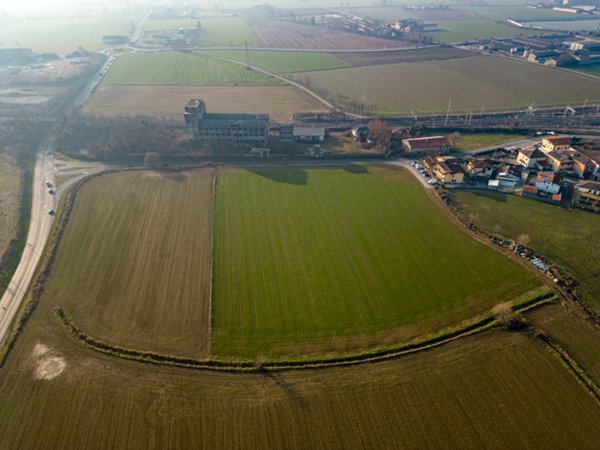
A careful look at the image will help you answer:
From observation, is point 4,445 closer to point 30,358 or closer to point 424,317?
point 30,358

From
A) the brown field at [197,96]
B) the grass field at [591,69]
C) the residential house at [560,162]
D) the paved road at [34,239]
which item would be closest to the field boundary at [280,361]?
the paved road at [34,239]

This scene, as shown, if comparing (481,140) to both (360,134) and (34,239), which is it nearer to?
(360,134)

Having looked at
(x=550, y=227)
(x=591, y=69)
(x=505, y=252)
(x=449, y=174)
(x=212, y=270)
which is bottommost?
(x=212, y=270)

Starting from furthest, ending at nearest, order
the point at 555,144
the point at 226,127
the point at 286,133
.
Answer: the point at 286,133
the point at 226,127
the point at 555,144

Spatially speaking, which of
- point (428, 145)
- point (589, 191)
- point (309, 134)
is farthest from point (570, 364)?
point (309, 134)

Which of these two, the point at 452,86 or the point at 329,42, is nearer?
the point at 452,86

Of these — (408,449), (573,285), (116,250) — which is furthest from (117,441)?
(573,285)

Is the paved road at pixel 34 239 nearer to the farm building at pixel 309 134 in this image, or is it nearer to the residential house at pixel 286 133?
the residential house at pixel 286 133
